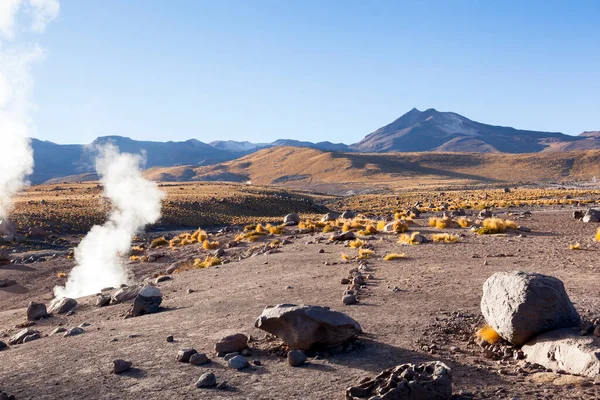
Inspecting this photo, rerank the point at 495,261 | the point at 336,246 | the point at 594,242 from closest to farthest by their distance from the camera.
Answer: the point at 495,261 → the point at 594,242 → the point at 336,246

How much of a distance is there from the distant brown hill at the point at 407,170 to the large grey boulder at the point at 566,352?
339 ft

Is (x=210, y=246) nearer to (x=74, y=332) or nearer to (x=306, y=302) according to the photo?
(x=74, y=332)

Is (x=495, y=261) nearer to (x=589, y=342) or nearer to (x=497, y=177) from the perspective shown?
(x=589, y=342)

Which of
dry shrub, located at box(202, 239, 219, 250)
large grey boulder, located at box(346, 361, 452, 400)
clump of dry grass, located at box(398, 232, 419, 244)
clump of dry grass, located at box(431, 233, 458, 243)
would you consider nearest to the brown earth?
clump of dry grass, located at box(431, 233, 458, 243)

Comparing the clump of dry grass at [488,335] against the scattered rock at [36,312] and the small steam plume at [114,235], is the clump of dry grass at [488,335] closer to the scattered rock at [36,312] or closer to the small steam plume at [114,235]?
the scattered rock at [36,312]

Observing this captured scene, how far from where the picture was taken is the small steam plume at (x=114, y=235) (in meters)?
21.5

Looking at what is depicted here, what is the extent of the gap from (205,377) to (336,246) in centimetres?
1470

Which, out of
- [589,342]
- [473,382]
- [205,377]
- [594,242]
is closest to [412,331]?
[473,382]

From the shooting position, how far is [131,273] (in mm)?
22734

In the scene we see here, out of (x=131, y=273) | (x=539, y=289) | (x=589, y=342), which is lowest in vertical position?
(x=131, y=273)

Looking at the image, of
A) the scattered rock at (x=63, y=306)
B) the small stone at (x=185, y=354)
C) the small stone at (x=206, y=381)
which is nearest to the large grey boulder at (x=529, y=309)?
the small stone at (x=206, y=381)

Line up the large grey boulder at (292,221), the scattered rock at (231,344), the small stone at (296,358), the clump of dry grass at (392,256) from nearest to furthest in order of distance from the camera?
the small stone at (296,358) → the scattered rock at (231,344) → the clump of dry grass at (392,256) → the large grey boulder at (292,221)

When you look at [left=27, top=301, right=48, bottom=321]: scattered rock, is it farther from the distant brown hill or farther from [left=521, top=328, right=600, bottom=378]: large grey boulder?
the distant brown hill

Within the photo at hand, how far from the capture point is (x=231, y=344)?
919 centimetres
